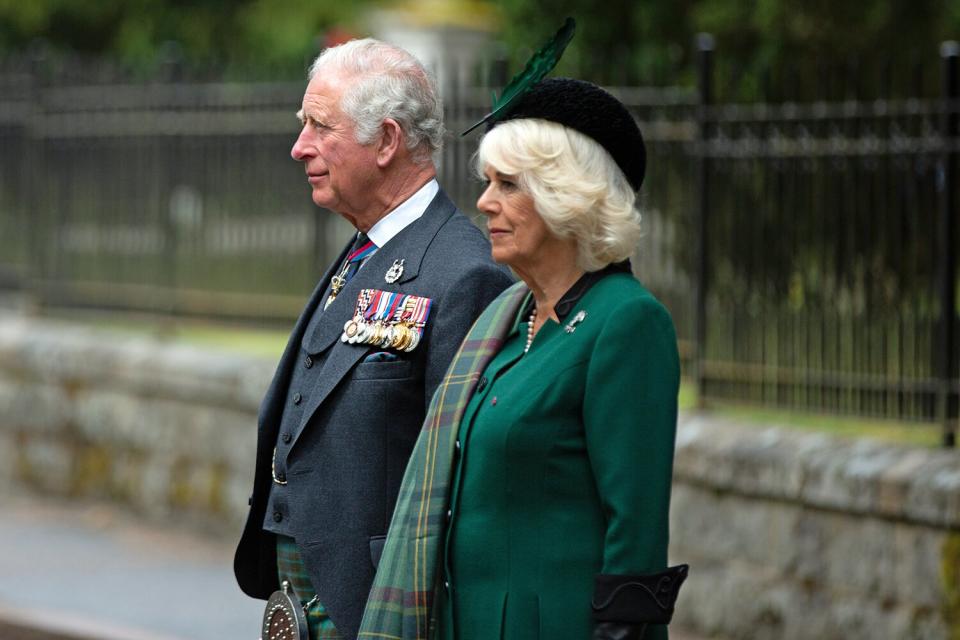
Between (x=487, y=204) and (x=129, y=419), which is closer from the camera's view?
(x=487, y=204)

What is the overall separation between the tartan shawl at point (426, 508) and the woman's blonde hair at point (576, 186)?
0.24m

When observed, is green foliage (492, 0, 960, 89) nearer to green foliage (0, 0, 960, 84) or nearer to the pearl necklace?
green foliage (0, 0, 960, 84)

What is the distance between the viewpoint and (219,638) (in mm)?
7723

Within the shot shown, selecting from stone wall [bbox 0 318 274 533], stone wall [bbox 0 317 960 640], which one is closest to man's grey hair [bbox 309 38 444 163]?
stone wall [bbox 0 317 960 640]

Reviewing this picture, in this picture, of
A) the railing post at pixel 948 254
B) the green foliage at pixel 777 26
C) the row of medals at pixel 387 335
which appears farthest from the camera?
the green foliage at pixel 777 26

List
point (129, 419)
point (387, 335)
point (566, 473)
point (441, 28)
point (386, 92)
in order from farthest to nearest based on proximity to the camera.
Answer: point (441, 28) → point (129, 419) → point (386, 92) → point (387, 335) → point (566, 473)

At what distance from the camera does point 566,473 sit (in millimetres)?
3312

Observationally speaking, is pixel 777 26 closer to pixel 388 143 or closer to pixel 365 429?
Answer: pixel 388 143

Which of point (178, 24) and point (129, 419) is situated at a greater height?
point (178, 24)

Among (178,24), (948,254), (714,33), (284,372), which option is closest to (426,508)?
(284,372)

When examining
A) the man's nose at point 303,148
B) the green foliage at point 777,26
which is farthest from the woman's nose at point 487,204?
the green foliage at point 777,26

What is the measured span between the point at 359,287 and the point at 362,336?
5.9 inches

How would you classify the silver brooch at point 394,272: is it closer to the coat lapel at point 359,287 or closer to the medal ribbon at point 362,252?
the coat lapel at point 359,287

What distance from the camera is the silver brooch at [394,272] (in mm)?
3963
